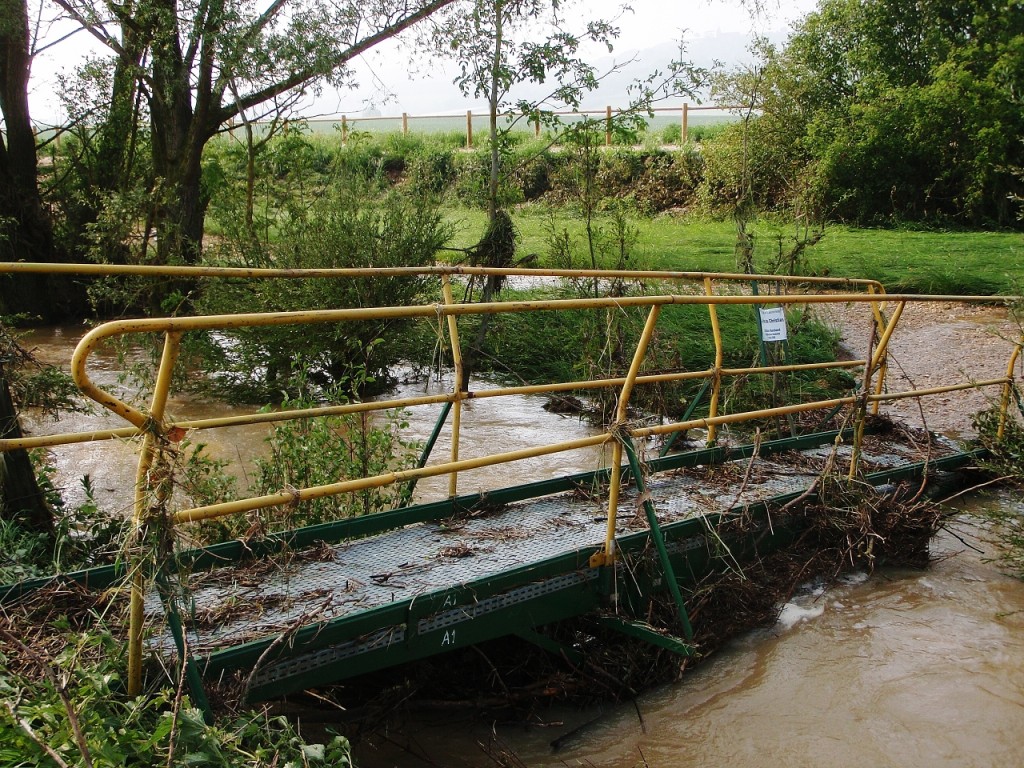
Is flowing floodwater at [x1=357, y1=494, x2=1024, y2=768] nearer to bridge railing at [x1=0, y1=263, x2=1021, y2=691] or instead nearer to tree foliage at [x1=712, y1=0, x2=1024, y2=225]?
bridge railing at [x1=0, y1=263, x2=1021, y2=691]

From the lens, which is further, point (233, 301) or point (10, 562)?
point (233, 301)

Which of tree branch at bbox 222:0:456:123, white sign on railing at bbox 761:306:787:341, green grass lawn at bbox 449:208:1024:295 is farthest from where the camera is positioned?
green grass lawn at bbox 449:208:1024:295

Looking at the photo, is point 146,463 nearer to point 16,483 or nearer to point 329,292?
point 16,483

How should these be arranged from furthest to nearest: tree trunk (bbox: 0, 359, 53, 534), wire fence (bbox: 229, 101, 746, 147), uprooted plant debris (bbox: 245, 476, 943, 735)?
wire fence (bbox: 229, 101, 746, 147), tree trunk (bbox: 0, 359, 53, 534), uprooted plant debris (bbox: 245, 476, 943, 735)

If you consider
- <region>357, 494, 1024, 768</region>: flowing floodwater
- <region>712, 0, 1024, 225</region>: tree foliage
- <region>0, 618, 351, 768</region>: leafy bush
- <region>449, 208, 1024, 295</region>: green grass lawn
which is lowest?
<region>357, 494, 1024, 768</region>: flowing floodwater

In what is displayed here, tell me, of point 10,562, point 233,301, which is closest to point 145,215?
point 233,301

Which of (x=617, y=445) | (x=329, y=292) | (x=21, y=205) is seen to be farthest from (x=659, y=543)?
(x=21, y=205)

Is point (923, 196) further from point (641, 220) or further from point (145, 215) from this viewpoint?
point (145, 215)

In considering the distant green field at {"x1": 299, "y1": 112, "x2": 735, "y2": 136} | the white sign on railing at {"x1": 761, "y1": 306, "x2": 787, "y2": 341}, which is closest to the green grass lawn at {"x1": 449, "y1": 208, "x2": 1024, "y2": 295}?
the white sign on railing at {"x1": 761, "y1": 306, "x2": 787, "y2": 341}

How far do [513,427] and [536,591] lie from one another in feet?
17.3

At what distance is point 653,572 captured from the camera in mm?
5000

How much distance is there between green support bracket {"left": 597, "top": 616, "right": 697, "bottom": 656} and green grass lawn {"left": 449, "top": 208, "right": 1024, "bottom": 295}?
8.07m

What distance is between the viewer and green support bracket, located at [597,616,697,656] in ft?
14.8

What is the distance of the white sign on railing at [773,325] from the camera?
22.2ft
